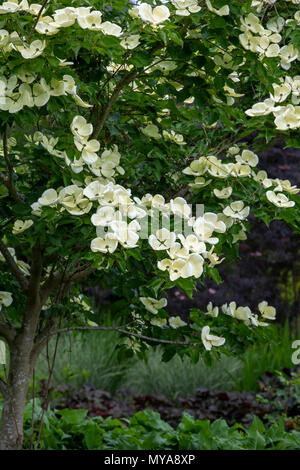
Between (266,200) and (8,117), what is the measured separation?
883 mm

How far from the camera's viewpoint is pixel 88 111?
2242 mm

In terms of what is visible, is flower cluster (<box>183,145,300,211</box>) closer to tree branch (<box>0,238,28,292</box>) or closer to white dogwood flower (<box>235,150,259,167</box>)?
white dogwood flower (<box>235,150,259,167</box>)

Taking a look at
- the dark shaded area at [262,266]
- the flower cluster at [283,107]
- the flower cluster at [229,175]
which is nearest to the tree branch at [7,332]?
the flower cluster at [229,175]

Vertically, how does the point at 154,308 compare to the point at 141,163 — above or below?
below

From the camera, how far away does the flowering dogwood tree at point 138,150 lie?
157 centimetres

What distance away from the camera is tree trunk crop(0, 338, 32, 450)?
2309mm

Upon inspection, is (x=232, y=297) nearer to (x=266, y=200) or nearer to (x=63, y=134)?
(x=266, y=200)

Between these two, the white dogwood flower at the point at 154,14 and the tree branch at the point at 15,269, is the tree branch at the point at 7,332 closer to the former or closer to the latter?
the tree branch at the point at 15,269

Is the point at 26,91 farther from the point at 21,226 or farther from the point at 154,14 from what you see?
the point at 21,226

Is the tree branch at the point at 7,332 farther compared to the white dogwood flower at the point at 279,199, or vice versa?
the tree branch at the point at 7,332

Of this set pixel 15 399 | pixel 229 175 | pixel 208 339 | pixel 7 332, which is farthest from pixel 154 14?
pixel 15 399

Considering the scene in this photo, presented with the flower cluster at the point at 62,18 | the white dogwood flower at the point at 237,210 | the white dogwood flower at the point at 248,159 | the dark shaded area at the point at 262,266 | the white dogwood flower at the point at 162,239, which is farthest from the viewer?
the dark shaded area at the point at 262,266
